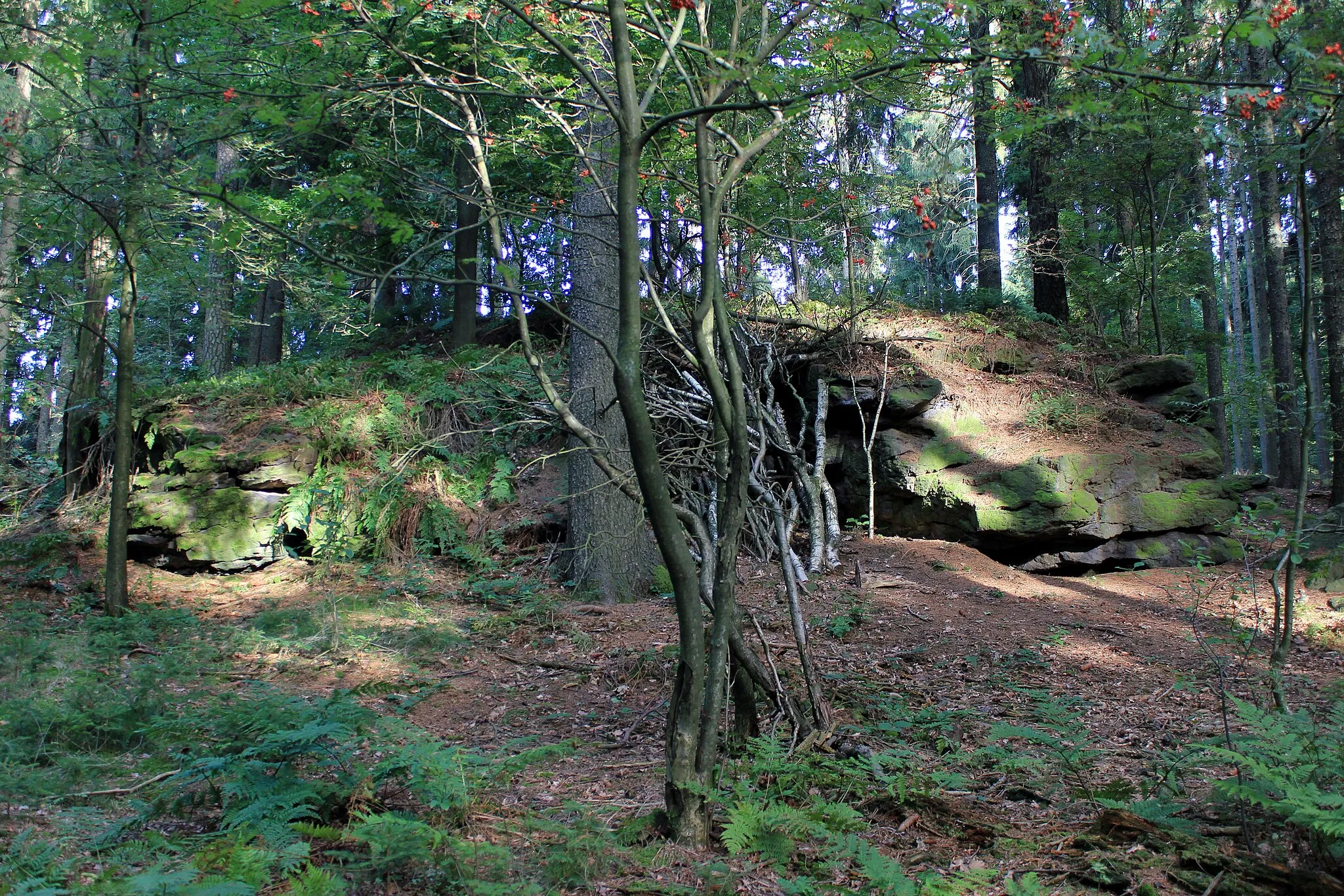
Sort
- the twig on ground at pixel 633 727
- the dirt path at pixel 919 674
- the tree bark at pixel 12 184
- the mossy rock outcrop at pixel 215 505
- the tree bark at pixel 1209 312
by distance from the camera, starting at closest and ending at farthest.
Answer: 1. the dirt path at pixel 919 674
2. the twig on ground at pixel 633 727
3. the tree bark at pixel 12 184
4. the mossy rock outcrop at pixel 215 505
5. the tree bark at pixel 1209 312

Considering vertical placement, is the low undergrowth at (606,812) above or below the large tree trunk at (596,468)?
below

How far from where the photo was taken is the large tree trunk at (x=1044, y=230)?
35.7 feet

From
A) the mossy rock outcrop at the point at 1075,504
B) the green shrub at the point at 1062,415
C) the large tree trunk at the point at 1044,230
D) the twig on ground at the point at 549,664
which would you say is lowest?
the twig on ground at the point at 549,664

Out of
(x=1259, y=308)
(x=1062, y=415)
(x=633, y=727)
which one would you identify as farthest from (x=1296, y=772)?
(x=1259, y=308)

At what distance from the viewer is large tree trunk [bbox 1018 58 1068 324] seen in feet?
35.7

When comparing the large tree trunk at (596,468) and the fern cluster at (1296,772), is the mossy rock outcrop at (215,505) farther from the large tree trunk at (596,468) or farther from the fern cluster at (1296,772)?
the fern cluster at (1296,772)

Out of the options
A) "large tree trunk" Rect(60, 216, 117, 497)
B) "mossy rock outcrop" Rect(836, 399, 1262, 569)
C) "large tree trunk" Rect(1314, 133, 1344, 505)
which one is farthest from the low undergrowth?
"large tree trunk" Rect(1314, 133, 1344, 505)

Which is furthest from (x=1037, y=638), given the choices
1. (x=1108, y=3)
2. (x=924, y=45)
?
(x=1108, y=3)

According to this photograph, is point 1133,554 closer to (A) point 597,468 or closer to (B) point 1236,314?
(A) point 597,468

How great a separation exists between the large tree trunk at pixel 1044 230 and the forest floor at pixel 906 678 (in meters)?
5.31

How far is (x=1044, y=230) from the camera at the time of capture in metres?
11.6

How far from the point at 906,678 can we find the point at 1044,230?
874cm

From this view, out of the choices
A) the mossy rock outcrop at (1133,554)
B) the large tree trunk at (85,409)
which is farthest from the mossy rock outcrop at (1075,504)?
the large tree trunk at (85,409)

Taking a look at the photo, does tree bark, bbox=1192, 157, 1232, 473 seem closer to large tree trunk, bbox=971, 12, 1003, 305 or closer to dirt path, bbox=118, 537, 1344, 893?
large tree trunk, bbox=971, 12, 1003, 305
